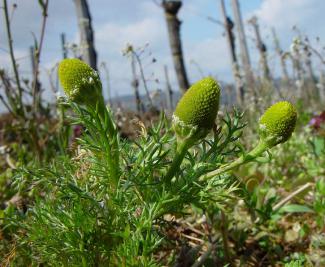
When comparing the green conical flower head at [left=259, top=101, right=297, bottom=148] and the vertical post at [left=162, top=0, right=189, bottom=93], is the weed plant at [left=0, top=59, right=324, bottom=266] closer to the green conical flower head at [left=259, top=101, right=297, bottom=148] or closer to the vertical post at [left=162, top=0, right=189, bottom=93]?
the green conical flower head at [left=259, top=101, right=297, bottom=148]

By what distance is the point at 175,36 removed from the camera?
374 inches

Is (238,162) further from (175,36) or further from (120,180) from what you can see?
(175,36)

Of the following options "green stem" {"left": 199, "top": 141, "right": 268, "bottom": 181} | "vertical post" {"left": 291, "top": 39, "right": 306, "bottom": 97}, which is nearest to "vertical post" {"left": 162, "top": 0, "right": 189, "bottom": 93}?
"vertical post" {"left": 291, "top": 39, "right": 306, "bottom": 97}

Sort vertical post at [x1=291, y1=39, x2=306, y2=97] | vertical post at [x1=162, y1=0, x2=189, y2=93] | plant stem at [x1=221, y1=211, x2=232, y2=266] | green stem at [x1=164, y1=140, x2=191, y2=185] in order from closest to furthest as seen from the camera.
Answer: green stem at [x1=164, y1=140, x2=191, y2=185] → plant stem at [x1=221, y1=211, x2=232, y2=266] → vertical post at [x1=291, y1=39, x2=306, y2=97] → vertical post at [x1=162, y1=0, x2=189, y2=93]

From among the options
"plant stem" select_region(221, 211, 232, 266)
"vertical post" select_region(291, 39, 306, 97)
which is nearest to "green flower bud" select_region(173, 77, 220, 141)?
"plant stem" select_region(221, 211, 232, 266)

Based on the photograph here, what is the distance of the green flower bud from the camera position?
1010mm

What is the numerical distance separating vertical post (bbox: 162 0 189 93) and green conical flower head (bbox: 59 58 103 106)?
8.32m

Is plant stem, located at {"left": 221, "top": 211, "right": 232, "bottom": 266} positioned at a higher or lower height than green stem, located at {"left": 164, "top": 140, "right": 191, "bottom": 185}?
lower

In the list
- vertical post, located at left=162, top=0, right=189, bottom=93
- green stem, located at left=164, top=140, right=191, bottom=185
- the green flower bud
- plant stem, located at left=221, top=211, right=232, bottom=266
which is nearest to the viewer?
the green flower bud

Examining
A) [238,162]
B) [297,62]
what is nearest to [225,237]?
[238,162]

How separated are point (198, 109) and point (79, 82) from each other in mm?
253

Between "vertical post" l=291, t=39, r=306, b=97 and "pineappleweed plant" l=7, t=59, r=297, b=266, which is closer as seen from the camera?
"pineappleweed plant" l=7, t=59, r=297, b=266

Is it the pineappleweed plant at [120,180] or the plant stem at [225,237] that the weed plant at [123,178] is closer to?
the pineappleweed plant at [120,180]

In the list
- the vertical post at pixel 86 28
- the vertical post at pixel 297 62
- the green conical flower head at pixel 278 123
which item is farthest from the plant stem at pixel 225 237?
the vertical post at pixel 86 28
